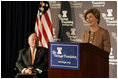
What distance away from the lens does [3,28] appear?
23.1ft

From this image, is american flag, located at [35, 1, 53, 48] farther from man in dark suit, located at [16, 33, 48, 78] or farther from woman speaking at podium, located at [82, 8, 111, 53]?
man in dark suit, located at [16, 33, 48, 78]

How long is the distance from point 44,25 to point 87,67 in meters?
3.39

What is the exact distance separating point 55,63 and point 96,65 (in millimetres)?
536

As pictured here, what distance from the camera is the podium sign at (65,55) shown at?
135 inches

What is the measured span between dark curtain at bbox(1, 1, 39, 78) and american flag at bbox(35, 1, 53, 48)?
0.45 ft

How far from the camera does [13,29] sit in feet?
23.0

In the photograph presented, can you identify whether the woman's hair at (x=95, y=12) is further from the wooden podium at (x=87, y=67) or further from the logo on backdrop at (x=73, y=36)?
the wooden podium at (x=87, y=67)

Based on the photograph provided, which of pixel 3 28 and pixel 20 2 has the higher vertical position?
pixel 20 2

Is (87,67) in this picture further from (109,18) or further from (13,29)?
(13,29)

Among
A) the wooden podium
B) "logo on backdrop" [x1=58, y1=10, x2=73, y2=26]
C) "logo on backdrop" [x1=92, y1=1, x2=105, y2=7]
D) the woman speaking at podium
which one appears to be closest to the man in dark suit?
the woman speaking at podium

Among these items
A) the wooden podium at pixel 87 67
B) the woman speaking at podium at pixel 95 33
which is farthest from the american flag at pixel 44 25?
the wooden podium at pixel 87 67

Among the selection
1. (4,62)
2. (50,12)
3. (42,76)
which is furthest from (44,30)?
(42,76)

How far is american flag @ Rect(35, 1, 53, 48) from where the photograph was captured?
6.63 meters

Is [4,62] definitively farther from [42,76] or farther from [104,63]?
[104,63]
